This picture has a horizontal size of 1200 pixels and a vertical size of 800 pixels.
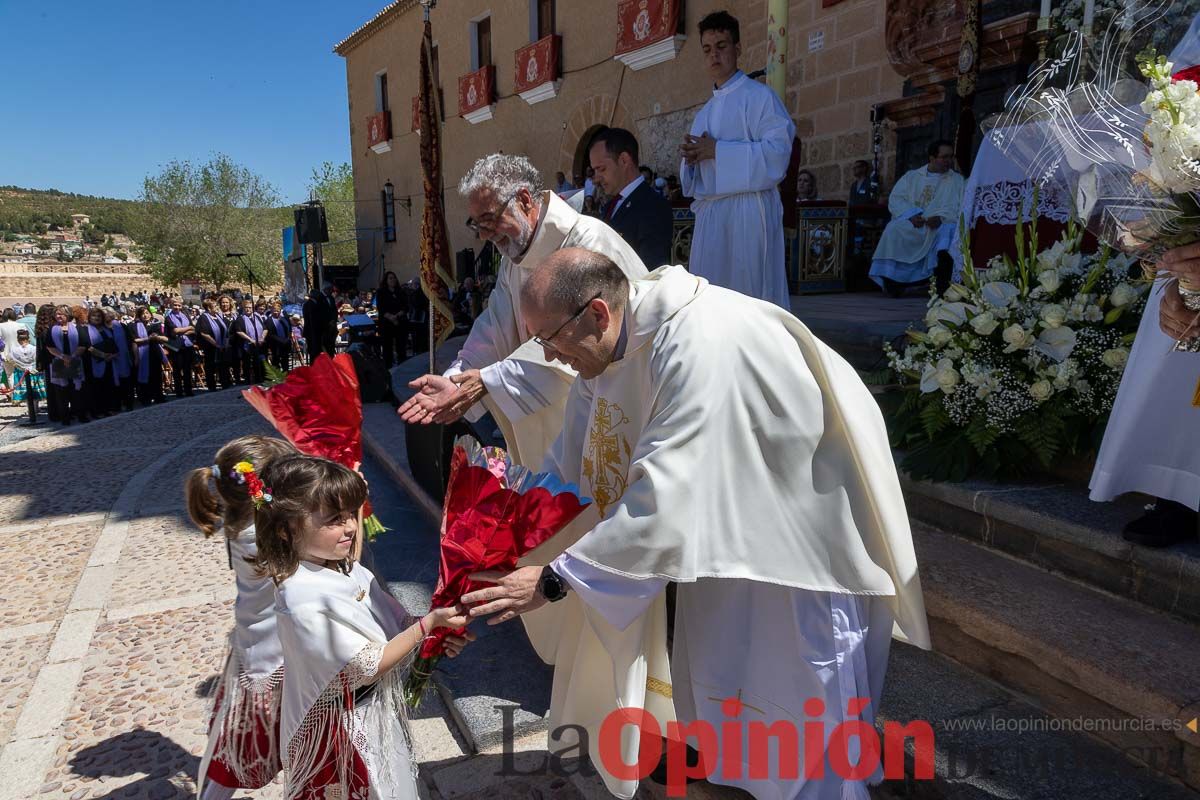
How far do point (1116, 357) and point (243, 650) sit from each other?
315 centimetres

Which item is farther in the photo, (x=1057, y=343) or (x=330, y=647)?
(x=1057, y=343)

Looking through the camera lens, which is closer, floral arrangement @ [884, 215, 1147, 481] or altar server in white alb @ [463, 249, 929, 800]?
altar server in white alb @ [463, 249, 929, 800]

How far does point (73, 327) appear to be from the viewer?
11.8 metres

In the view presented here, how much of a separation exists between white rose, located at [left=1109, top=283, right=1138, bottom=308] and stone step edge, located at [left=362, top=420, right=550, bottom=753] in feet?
8.52

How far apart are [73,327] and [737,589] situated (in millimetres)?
13066

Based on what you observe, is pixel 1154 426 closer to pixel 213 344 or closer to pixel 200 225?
pixel 213 344

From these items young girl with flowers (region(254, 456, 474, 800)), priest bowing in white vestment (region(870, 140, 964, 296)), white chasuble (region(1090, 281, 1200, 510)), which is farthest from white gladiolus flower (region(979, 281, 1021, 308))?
priest bowing in white vestment (region(870, 140, 964, 296))

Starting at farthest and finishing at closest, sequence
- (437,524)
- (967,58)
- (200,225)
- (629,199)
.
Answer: (200,225) → (967,58) → (437,524) → (629,199)

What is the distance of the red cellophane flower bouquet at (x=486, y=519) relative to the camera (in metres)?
1.84

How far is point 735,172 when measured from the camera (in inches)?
172

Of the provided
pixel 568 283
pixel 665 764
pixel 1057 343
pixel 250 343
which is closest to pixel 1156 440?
pixel 1057 343

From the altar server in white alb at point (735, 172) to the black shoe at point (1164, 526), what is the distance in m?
2.56

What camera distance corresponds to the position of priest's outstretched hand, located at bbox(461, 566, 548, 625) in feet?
5.78

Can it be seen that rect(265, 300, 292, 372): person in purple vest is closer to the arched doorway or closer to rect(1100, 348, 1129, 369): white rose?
the arched doorway
